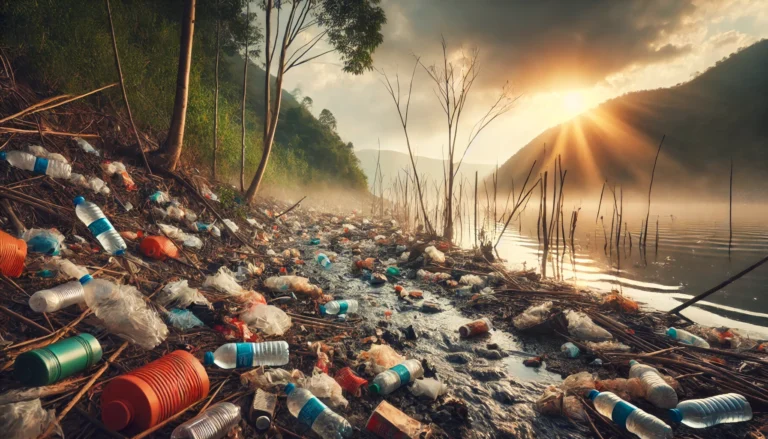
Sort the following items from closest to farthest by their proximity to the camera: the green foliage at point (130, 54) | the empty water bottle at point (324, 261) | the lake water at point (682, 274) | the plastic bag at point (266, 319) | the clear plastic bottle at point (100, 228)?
the plastic bag at point (266, 319) < the clear plastic bottle at point (100, 228) < the green foliage at point (130, 54) < the lake water at point (682, 274) < the empty water bottle at point (324, 261)

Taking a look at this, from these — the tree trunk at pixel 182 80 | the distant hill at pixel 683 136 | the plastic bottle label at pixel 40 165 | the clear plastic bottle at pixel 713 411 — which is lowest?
the clear plastic bottle at pixel 713 411

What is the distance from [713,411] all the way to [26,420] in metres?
3.48

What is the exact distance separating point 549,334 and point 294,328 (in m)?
2.52

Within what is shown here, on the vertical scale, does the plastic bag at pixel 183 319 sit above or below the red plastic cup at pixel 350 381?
above

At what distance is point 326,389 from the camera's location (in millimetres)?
1815

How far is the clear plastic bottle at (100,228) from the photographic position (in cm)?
292

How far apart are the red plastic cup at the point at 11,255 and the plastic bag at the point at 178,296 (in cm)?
80

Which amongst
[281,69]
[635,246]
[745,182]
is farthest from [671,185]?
[281,69]

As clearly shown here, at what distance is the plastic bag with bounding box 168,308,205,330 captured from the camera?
2.24m

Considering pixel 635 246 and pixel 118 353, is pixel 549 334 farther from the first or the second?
pixel 635 246

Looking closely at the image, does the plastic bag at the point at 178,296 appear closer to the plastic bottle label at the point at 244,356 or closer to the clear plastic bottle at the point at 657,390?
the plastic bottle label at the point at 244,356

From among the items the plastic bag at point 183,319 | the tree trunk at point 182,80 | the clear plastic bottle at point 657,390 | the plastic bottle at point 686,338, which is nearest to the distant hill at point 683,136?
the plastic bottle at point 686,338

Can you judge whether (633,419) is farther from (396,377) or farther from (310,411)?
(310,411)

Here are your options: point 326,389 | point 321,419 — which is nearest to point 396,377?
point 326,389
